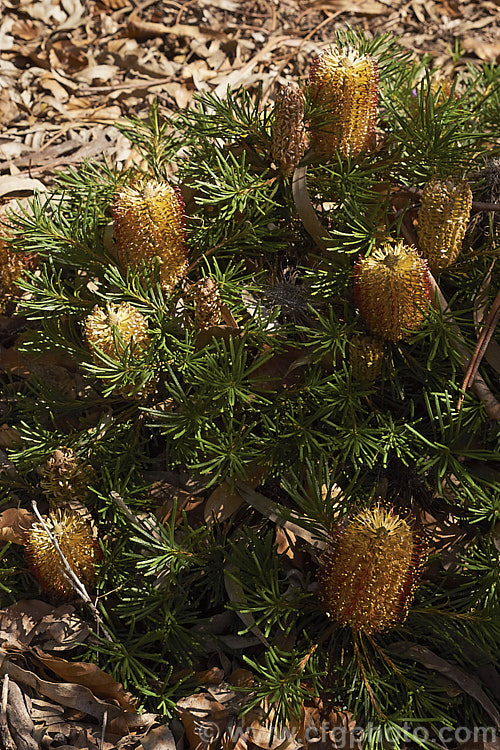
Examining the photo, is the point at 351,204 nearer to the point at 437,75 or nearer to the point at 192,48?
the point at 437,75

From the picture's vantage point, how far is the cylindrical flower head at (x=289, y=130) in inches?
57.5

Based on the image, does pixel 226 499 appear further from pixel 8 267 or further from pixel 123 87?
pixel 123 87

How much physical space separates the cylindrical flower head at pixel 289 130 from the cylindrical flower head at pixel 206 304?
0.33m

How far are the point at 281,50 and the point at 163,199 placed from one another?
164 cm

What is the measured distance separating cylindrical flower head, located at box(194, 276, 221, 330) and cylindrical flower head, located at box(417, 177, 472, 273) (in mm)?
447

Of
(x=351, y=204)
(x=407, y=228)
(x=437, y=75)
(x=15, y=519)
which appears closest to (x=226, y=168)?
(x=351, y=204)

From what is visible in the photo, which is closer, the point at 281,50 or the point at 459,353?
the point at 459,353

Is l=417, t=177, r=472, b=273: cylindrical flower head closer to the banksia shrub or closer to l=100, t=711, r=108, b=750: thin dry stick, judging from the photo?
the banksia shrub

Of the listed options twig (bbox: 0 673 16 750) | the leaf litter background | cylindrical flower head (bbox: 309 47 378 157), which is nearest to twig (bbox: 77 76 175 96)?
the leaf litter background

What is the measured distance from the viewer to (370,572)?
1276 millimetres

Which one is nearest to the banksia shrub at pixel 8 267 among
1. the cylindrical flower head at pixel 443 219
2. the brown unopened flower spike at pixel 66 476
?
the brown unopened flower spike at pixel 66 476

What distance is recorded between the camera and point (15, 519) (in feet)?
5.32

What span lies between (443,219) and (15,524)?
1.13 m

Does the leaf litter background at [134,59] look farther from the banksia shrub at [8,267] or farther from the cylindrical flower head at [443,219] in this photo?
the cylindrical flower head at [443,219]
